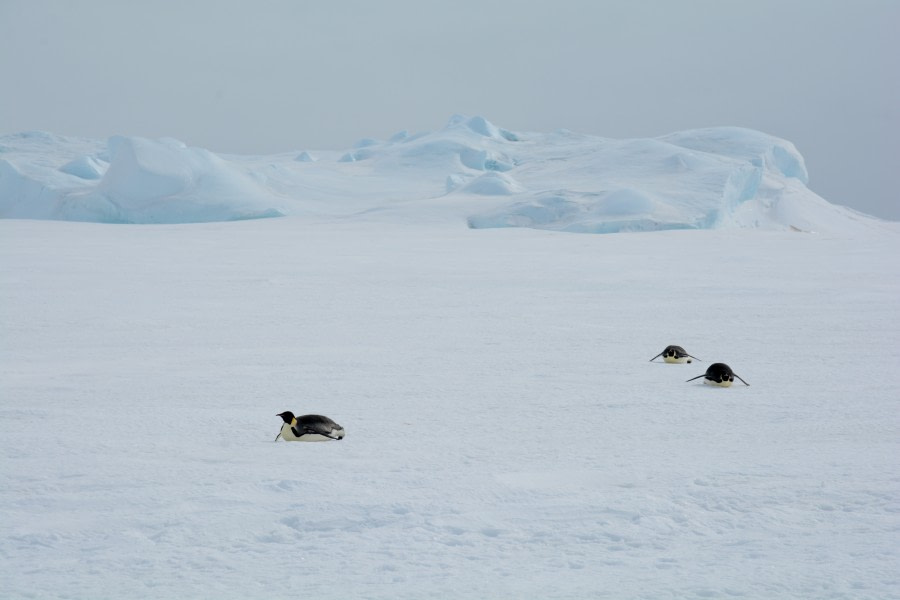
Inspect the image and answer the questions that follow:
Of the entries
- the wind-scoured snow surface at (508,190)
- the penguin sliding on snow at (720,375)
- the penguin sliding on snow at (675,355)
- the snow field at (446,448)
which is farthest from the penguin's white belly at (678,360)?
the wind-scoured snow surface at (508,190)

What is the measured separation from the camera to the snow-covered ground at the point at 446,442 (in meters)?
2.44

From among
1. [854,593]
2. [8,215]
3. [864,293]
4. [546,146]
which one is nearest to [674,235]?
[864,293]

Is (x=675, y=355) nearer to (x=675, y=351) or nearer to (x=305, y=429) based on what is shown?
(x=675, y=351)

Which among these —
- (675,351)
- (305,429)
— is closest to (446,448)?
(305,429)

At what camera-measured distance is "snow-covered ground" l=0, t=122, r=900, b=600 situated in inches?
96.2

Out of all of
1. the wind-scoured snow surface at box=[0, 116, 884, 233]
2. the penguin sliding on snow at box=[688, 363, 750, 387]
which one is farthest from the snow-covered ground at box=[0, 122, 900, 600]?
the wind-scoured snow surface at box=[0, 116, 884, 233]

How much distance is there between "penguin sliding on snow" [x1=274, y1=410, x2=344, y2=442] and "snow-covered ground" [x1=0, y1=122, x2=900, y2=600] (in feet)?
0.15

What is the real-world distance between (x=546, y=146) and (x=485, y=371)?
39365 millimetres

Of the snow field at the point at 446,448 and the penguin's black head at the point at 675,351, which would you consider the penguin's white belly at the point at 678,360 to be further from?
the snow field at the point at 446,448

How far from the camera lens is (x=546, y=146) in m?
43.6

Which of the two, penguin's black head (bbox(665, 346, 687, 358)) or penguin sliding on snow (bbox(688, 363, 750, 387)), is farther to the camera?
penguin's black head (bbox(665, 346, 687, 358))

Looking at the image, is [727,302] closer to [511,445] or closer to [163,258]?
[511,445]

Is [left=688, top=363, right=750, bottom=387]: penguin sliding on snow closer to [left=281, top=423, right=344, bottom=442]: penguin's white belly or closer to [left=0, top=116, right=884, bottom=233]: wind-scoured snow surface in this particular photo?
[left=281, top=423, right=344, bottom=442]: penguin's white belly

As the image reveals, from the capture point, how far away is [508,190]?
26.8m
